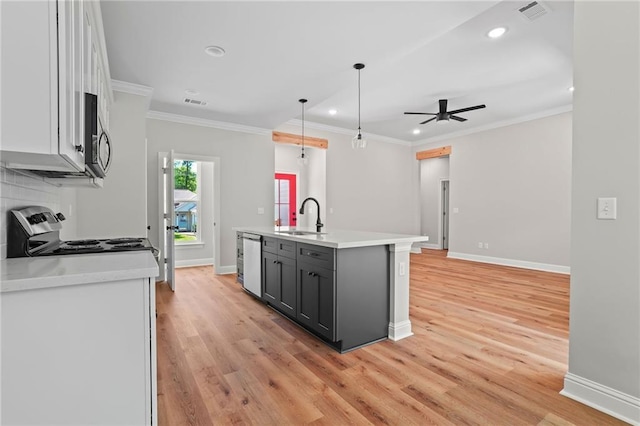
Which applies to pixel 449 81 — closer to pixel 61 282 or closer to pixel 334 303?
pixel 334 303

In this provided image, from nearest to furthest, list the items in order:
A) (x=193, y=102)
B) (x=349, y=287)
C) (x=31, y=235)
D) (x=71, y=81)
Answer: (x=71, y=81)
(x=31, y=235)
(x=349, y=287)
(x=193, y=102)

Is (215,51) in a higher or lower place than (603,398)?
higher

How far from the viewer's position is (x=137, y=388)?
1228 millimetres

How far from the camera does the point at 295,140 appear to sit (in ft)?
21.0

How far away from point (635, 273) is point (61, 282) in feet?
8.47

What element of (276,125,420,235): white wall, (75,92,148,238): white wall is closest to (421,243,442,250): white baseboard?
(276,125,420,235): white wall

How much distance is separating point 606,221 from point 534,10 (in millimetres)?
1979

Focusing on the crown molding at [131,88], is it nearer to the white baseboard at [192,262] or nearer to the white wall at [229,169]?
the white wall at [229,169]

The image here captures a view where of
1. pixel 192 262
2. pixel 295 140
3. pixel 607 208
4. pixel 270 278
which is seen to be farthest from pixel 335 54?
pixel 192 262

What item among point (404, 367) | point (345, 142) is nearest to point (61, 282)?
point (404, 367)

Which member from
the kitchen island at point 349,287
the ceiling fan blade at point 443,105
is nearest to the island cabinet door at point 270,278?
the kitchen island at point 349,287

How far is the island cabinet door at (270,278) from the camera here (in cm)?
339

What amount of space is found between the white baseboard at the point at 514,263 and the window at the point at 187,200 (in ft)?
18.4

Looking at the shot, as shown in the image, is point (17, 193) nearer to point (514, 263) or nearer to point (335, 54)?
point (335, 54)
